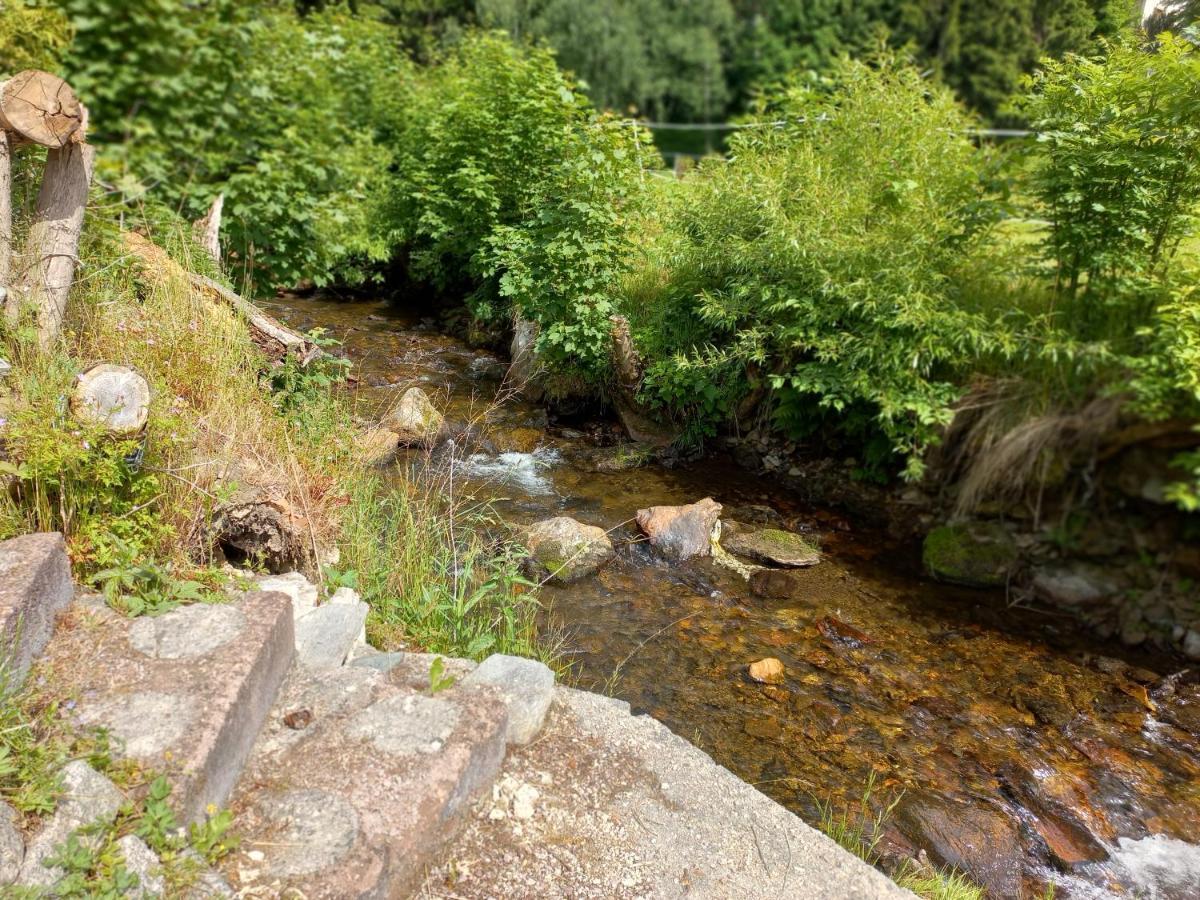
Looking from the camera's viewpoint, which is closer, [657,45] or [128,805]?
[128,805]

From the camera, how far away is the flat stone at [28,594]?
7.64 feet

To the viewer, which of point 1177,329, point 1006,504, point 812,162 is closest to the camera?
point 1177,329

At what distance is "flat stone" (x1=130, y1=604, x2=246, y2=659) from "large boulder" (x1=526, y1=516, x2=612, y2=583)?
2120mm

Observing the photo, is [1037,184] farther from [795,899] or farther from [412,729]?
[412,729]

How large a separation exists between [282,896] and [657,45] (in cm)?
2914

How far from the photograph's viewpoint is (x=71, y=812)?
2047 mm

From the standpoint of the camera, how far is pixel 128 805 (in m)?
2.08

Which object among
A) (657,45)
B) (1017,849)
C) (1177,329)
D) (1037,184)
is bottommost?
(1017,849)

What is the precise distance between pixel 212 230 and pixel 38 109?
2822 millimetres

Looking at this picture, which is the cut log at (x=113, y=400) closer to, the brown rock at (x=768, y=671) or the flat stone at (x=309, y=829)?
the flat stone at (x=309, y=829)

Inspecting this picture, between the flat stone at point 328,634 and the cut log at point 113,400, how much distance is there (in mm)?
1034

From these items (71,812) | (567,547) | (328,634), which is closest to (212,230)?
(567,547)

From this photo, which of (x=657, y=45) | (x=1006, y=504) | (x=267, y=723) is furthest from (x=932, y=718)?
(x=657, y=45)

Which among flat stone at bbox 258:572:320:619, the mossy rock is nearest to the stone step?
flat stone at bbox 258:572:320:619
